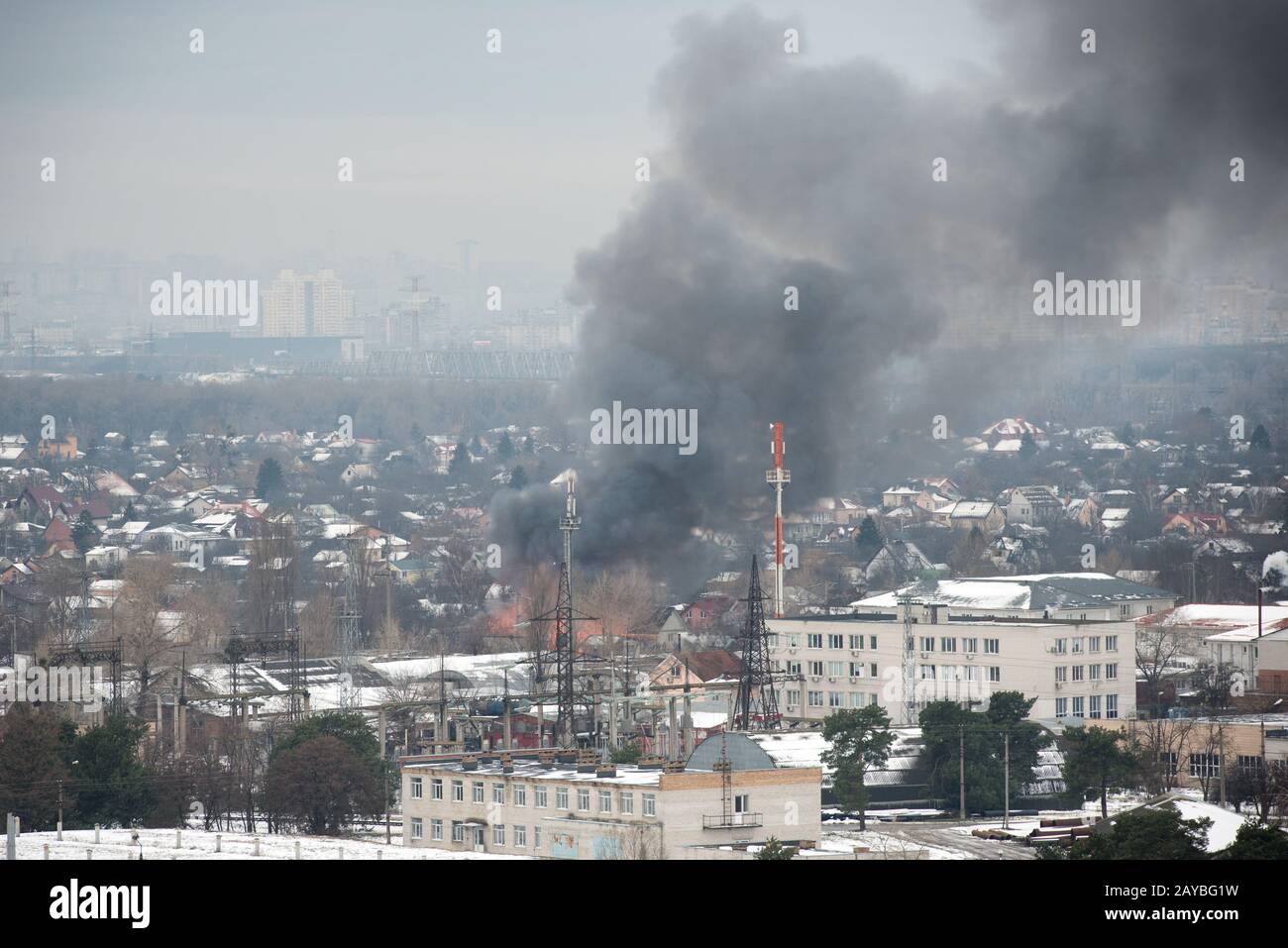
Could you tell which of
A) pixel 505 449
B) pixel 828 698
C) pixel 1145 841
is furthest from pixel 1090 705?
pixel 505 449

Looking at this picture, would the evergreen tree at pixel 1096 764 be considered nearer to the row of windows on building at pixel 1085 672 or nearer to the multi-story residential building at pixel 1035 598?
the row of windows on building at pixel 1085 672

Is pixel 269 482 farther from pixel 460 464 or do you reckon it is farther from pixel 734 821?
pixel 734 821

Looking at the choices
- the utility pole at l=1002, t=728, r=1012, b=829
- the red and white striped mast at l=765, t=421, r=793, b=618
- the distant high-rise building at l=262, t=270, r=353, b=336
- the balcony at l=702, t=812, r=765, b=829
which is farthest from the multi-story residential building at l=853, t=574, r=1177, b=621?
the distant high-rise building at l=262, t=270, r=353, b=336

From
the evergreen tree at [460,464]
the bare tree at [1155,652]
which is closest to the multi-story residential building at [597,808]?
the bare tree at [1155,652]

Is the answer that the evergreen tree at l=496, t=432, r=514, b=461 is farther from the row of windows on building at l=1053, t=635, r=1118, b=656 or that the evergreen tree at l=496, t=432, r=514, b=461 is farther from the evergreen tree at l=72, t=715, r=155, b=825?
the evergreen tree at l=72, t=715, r=155, b=825

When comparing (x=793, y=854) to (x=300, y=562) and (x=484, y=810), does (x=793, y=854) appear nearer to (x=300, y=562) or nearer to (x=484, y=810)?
(x=484, y=810)
